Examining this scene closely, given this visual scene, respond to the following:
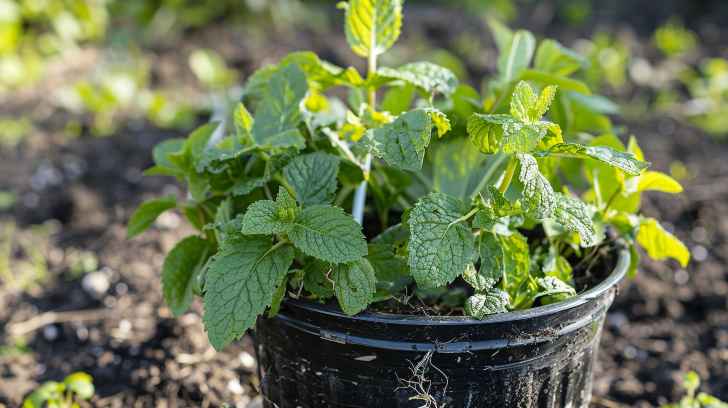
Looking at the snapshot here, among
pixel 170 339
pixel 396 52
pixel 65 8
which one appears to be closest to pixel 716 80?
pixel 396 52

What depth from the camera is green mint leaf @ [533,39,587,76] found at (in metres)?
1.64

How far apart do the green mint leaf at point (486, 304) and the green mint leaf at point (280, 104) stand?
499mm

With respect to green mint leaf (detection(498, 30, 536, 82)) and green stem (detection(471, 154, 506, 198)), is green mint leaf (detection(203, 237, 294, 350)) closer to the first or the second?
green stem (detection(471, 154, 506, 198))

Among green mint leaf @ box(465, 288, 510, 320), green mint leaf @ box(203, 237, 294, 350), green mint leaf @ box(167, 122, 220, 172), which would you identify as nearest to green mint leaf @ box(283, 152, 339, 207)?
green mint leaf @ box(203, 237, 294, 350)

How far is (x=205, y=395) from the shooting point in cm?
201

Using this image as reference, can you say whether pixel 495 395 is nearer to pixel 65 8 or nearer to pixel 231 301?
pixel 231 301

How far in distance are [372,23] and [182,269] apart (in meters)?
0.65

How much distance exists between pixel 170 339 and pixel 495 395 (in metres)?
1.22

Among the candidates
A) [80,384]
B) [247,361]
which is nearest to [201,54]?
[247,361]

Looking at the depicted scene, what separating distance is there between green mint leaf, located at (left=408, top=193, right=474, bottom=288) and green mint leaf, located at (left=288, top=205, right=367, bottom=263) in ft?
0.31

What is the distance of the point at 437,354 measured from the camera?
1260mm

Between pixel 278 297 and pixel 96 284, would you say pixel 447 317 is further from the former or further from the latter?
pixel 96 284

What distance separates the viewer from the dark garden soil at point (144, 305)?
2107 millimetres

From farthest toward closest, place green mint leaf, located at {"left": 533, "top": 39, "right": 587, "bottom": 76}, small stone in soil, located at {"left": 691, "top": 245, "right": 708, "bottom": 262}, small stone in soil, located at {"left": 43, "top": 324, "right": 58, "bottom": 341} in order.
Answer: small stone in soil, located at {"left": 691, "top": 245, "right": 708, "bottom": 262}
small stone in soil, located at {"left": 43, "top": 324, "right": 58, "bottom": 341}
green mint leaf, located at {"left": 533, "top": 39, "right": 587, "bottom": 76}
